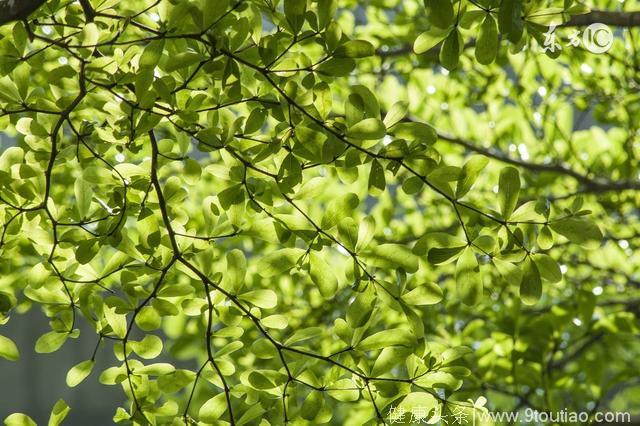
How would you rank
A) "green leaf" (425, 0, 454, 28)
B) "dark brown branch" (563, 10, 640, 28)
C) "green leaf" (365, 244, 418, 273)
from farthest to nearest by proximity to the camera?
"dark brown branch" (563, 10, 640, 28)
"green leaf" (365, 244, 418, 273)
"green leaf" (425, 0, 454, 28)

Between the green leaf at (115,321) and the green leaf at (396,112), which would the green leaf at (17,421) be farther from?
the green leaf at (396,112)

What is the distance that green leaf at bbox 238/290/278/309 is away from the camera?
67cm

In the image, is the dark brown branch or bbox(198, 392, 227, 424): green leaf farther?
the dark brown branch

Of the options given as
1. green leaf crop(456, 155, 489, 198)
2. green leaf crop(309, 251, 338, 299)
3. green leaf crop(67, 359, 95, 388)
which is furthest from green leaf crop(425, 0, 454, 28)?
green leaf crop(67, 359, 95, 388)

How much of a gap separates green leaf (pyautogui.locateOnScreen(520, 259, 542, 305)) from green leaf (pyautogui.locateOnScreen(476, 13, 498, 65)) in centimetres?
17

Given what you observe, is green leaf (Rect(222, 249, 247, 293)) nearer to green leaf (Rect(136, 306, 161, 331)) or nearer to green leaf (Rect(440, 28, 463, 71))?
green leaf (Rect(136, 306, 161, 331))

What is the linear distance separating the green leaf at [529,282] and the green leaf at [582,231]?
4 cm

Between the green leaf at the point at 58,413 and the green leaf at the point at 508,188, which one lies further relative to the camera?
the green leaf at the point at 58,413

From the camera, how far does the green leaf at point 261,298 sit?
669mm

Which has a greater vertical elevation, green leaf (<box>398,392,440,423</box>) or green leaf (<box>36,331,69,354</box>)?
green leaf (<box>36,331,69,354</box>)

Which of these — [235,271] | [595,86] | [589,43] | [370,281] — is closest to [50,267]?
[235,271]

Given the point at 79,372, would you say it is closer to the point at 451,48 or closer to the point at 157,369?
the point at 157,369

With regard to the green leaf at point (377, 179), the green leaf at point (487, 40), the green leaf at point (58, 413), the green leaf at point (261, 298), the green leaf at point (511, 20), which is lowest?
the green leaf at point (58, 413)

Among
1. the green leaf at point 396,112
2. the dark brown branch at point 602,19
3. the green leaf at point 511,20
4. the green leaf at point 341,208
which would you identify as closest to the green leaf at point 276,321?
the green leaf at point 341,208
